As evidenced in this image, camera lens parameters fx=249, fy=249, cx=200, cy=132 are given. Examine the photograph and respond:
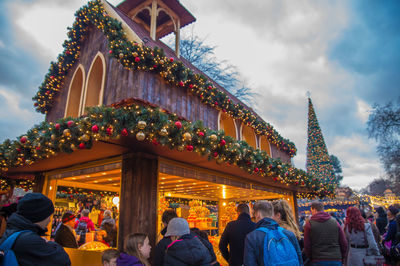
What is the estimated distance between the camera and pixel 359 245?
5.27 meters

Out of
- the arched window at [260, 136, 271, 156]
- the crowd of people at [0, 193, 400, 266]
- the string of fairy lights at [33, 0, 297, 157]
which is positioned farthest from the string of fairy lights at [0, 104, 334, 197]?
the arched window at [260, 136, 271, 156]

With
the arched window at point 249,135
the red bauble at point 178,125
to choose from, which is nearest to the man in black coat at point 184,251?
the red bauble at point 178,125

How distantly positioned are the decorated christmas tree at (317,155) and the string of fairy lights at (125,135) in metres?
21.9

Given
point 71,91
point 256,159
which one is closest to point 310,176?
point 256,159

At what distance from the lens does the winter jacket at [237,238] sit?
409cm

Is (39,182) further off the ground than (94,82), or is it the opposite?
(94,82)

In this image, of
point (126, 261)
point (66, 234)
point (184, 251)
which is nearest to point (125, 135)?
point (126, 261)

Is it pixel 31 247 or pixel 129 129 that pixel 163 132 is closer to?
pixel 129 129

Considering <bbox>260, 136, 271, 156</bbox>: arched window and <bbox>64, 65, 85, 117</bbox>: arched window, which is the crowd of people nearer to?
<bbox>64, 65, 85, 117</bbox>: arched window

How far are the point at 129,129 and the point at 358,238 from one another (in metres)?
5.20

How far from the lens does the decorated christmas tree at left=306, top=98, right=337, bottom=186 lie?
2520 cm

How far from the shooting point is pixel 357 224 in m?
5.17

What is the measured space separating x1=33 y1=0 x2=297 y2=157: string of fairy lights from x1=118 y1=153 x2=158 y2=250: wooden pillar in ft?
7.42

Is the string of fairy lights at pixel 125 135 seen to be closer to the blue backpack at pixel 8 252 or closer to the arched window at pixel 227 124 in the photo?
the blue backpack at pixel 8 252
